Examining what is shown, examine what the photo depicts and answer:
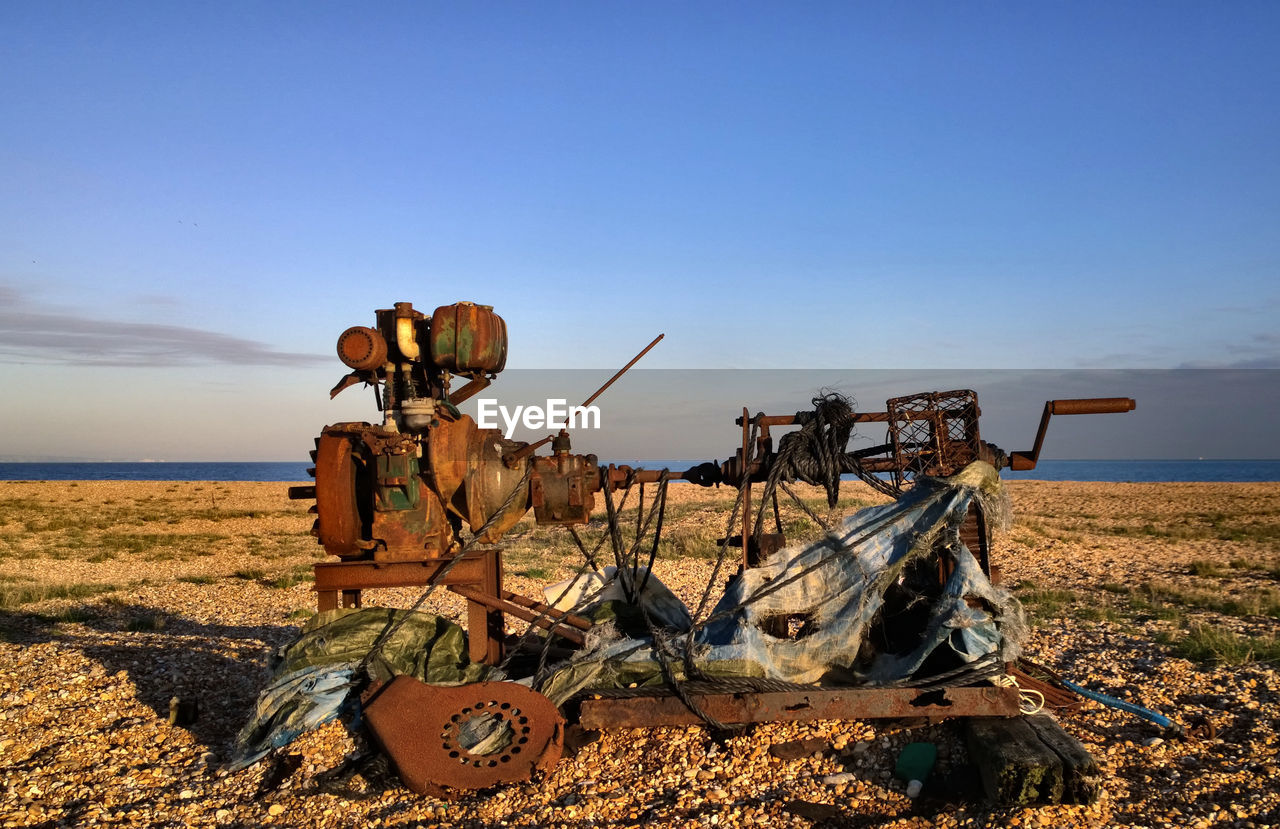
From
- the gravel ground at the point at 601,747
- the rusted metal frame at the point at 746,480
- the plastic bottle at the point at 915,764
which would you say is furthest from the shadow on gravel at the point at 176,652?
the plastic bottle at the point at 915,764

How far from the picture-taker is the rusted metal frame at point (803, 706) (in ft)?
15.2

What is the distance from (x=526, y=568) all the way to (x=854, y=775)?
10574mm

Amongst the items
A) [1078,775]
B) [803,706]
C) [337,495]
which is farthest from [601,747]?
[1078,775]

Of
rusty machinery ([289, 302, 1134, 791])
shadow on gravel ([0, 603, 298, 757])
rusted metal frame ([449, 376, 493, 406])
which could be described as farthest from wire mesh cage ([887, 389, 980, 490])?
shadow on gravel ([0, 603, 298, 757])

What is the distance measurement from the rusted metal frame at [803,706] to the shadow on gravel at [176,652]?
259cm

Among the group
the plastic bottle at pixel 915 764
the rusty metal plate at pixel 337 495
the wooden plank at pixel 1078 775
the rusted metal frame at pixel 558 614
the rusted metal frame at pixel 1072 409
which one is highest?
the rusted metal frame at pixel 1072 409

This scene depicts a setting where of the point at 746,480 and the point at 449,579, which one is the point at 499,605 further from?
the point at 746,480

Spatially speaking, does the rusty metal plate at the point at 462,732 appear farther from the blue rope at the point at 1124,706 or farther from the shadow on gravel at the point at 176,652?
the blue rope at the point at 1124,706

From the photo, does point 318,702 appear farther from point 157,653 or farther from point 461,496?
point 157,653

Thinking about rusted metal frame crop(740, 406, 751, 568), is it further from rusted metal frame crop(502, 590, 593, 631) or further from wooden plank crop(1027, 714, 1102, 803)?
wooden plank crop(1027, 714, 1102, 803)

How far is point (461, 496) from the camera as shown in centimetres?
550

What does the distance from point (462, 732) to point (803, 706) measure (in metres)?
1.94

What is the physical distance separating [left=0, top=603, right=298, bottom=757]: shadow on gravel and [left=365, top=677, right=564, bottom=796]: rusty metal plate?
144 centimetres

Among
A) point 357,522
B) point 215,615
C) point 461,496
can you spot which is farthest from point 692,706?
point 215,615
